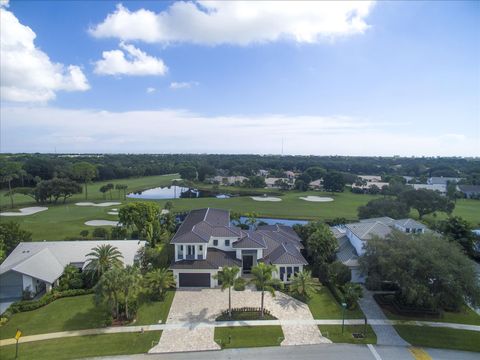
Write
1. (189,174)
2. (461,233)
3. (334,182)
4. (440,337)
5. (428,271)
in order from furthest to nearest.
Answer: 1. (189,174)
2. (334,182)
3. (461,233)
4. (428,271)
5. (440,337)

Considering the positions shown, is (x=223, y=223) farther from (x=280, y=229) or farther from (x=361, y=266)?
(x=361, y=266)

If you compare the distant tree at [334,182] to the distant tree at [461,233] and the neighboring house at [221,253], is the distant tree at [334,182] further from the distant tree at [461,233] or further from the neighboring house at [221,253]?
the neighboring house at [221,253]

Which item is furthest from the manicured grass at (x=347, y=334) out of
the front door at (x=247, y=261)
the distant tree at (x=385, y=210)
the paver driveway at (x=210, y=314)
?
the distant tree at (x=385, y=210)

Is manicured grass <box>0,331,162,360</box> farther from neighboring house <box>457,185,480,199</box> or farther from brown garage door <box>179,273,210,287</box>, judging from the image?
neighboring house <box>457,185,480,199</box>

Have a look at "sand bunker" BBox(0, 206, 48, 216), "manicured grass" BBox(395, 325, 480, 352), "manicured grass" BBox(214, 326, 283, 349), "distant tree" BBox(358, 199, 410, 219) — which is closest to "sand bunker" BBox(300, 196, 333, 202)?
"distant tree" BBox(358, 199, 410, 219)

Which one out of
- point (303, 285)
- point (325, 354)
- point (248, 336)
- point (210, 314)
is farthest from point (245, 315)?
point (325, 354)

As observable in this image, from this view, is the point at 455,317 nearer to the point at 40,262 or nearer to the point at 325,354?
the point at 325,354

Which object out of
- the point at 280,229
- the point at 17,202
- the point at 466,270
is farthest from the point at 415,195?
the point at 17,202
